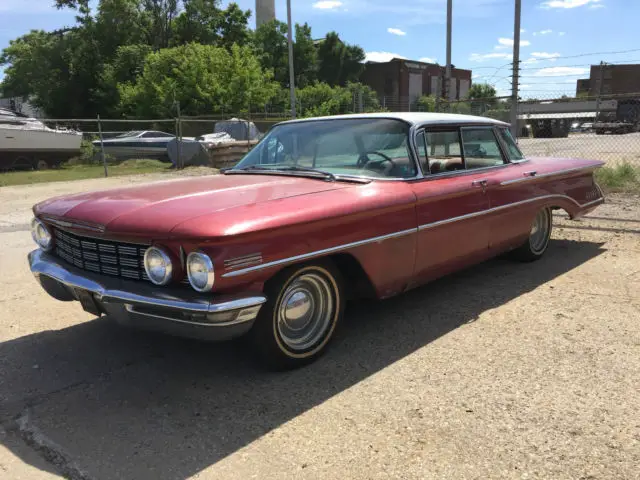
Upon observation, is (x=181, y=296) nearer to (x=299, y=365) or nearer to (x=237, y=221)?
(x=237, y=221)

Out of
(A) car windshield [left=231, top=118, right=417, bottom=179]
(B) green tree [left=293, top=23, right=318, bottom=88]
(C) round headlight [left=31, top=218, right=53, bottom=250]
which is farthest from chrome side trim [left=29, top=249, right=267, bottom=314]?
(B) green tree [left=293, top=23, right=318, bottom=88]

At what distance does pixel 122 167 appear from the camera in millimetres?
18250

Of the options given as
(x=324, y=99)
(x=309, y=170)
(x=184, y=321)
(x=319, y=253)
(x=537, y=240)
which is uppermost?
(x=324, y=99)

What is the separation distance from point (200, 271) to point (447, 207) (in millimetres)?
2034

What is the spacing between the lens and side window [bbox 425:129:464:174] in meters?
4.20

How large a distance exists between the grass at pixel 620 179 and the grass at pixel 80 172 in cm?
1206

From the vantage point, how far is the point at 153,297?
279cm

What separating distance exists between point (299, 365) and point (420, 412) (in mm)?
826

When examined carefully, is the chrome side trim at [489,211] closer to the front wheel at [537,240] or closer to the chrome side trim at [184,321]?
the front wheel at [537,240]

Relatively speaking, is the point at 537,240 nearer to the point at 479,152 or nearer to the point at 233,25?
the point at 479,152

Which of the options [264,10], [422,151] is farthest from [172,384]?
[264,10]

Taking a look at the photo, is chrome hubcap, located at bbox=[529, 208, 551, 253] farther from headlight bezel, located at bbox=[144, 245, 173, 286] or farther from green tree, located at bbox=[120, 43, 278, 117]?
green tree, located at bbox=[120, 43, 278, 117]

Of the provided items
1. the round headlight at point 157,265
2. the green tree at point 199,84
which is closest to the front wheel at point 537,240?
the round headlight at point 157,265

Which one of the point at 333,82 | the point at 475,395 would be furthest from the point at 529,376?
the point at 333,82
